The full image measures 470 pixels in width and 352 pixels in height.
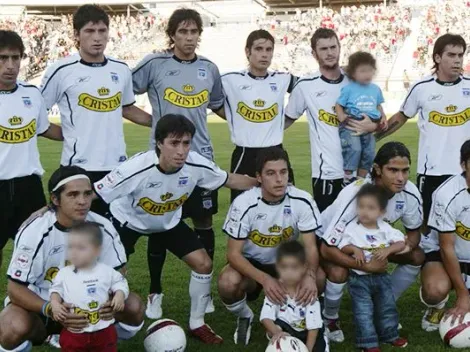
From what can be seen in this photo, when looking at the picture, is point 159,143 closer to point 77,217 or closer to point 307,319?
point 77,217

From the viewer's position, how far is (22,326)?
4.00m

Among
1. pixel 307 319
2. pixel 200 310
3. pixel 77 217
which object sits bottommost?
pixel 200 310

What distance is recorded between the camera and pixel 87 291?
3867 millimetres

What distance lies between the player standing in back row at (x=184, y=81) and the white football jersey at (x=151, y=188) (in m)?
0.71

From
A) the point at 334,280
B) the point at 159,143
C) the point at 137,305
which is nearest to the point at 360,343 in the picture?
the point at 334,280

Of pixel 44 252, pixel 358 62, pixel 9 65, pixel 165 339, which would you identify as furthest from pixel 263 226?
pixel 9 65

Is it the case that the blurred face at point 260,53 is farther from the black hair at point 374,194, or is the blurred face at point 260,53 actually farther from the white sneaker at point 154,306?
the white sneaker at point 154,306

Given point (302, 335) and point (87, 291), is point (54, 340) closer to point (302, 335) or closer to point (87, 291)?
point (87, 291)

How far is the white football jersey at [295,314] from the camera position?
13.8 feet

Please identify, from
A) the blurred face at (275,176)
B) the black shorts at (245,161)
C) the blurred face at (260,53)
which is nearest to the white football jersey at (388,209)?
the blurred face at (275,176)

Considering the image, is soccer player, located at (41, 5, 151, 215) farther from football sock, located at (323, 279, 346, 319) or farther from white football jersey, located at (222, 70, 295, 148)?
football sock, located at (323, 279, 346, 319)

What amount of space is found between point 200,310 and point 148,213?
746 mm

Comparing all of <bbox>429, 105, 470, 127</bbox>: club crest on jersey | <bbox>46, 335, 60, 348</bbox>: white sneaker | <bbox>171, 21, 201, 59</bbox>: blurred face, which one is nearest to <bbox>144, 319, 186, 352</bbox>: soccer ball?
<bbox>46, 335, 60, 348</bbox>: white sneaker

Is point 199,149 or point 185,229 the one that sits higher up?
point 199,149
